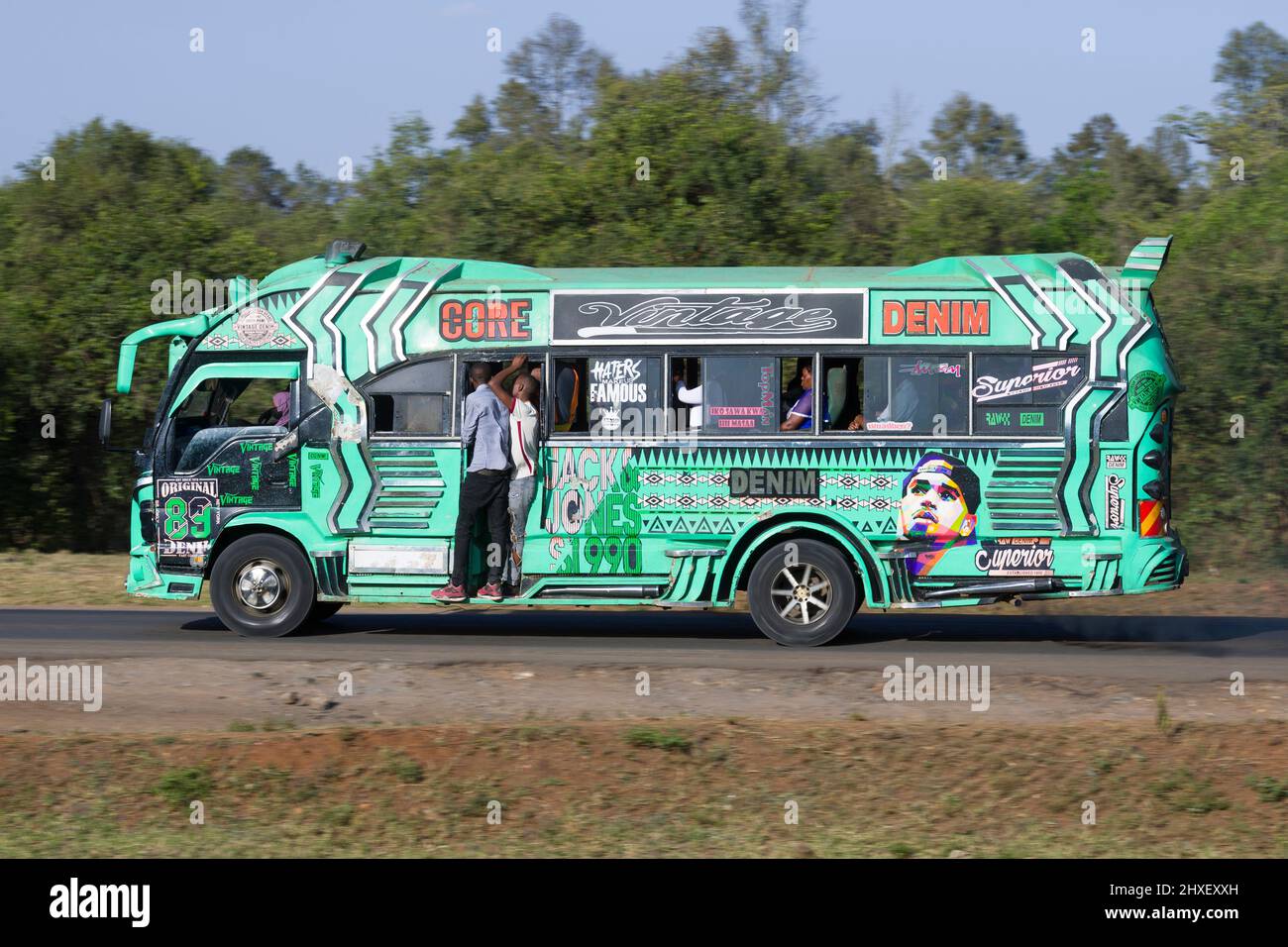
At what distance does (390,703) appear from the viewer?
10.8 metres

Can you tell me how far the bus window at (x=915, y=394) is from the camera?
1298 cm

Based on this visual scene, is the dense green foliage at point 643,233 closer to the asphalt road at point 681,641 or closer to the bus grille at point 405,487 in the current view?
the asphalt road at point 681,641

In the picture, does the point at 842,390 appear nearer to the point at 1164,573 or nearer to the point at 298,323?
the point at 1164,573

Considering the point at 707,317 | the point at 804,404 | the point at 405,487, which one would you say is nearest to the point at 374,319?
the point at 405,487

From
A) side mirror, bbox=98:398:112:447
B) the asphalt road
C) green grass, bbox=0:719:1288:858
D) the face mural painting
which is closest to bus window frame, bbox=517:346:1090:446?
the face mural painting

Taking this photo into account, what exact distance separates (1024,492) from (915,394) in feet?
4.06

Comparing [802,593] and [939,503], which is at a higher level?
[939,503]

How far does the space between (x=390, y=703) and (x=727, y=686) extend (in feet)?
8.18

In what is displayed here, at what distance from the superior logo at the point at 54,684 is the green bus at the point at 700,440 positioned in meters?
2.02

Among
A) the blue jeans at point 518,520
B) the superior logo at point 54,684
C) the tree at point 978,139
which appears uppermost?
the tree at point 978,139

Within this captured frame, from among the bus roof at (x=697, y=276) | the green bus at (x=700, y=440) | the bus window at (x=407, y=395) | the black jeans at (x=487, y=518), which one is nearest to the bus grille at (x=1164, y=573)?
the green bus at (x=700, y=440)

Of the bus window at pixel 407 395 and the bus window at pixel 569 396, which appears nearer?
the bus window at pixel 569 396

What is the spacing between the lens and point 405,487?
13.5 metres

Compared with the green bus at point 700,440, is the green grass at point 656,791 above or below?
below
